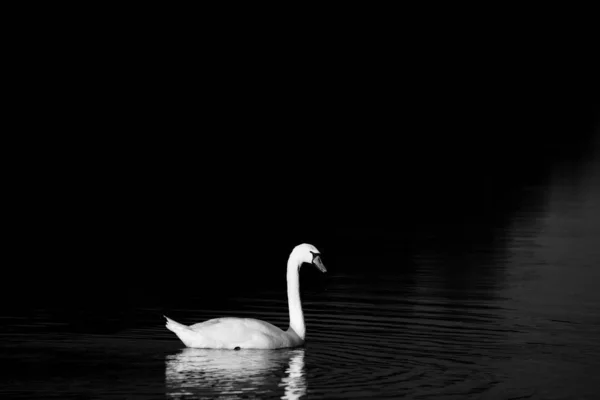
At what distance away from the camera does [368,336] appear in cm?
1764

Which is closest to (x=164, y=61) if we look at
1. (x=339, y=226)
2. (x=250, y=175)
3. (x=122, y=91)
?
(x=122, y=91)

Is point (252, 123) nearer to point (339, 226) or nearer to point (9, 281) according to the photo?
point (339, 226)

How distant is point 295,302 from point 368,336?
0.98 m

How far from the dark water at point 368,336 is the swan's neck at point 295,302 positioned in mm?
327

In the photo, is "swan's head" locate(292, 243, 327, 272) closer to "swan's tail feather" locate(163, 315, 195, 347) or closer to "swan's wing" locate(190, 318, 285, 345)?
"swan's wing" locate(190, 318, 285, 345)

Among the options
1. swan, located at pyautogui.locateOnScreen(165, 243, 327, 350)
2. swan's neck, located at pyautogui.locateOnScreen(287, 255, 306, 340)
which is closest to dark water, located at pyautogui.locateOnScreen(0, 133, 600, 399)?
swan, located at pyautogui.locateOnScreen(165, 243, 327, 350)

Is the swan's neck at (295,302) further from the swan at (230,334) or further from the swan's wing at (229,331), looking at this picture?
the swan's wing at (229,331)

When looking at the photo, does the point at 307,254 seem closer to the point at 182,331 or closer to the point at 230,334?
the point at 230,334

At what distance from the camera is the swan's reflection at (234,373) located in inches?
554

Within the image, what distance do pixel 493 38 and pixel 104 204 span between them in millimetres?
59400

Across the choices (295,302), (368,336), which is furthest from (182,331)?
(368,336)

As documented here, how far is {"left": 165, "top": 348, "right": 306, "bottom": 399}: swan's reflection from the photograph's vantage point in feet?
46.2

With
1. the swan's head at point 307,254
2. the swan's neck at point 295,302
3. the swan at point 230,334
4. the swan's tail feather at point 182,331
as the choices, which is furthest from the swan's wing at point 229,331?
the swan's head at point 307,254

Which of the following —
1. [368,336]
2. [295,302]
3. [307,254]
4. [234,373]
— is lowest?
[234,373]
